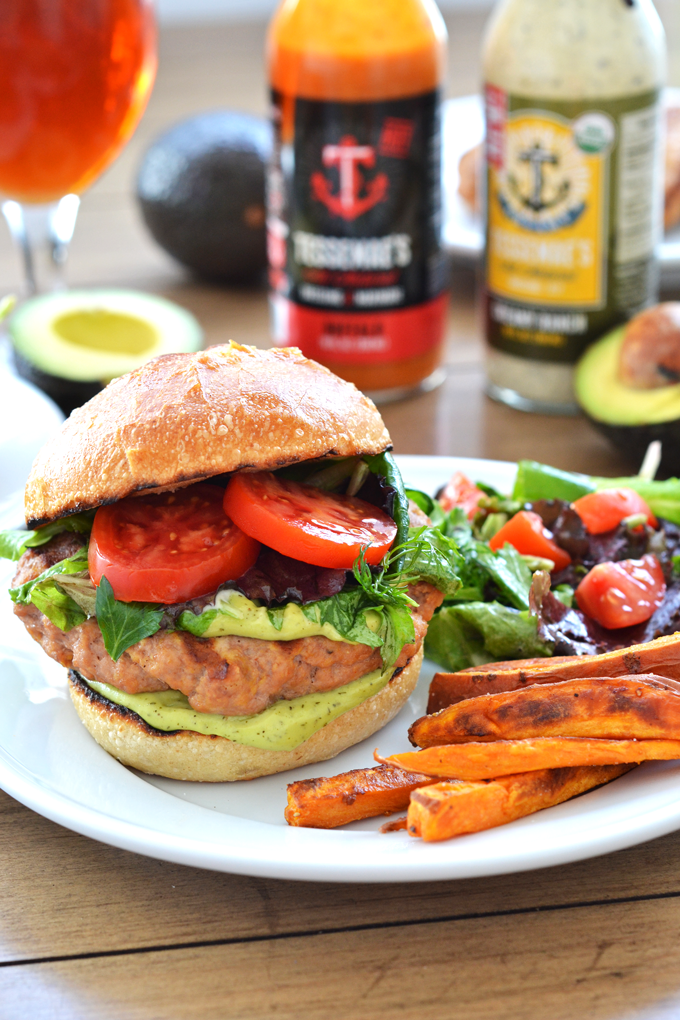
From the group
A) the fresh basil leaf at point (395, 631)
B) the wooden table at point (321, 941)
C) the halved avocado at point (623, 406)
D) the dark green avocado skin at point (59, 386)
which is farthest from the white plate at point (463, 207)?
the wooden table at point (321, 941)

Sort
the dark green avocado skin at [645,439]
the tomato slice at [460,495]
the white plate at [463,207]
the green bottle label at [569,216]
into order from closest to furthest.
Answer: the tomato slice at [460,495] < the dark green avocado skin at [645,439] < the green bottle label at [569,216] < the white plate at [463,207]

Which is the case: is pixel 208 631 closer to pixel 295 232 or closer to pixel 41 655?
pixel 41 655

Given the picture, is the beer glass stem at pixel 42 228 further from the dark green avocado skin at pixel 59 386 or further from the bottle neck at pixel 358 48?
the bottle neck at pixel 358 48

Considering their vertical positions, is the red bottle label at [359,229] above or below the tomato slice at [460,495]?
above

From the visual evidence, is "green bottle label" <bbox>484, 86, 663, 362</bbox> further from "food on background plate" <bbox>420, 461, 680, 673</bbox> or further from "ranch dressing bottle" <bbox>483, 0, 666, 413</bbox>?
"food on background plate" <bbox>420, 461, 680, 673</bbox>

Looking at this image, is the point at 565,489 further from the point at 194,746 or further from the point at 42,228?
Answer: the point at 42,228

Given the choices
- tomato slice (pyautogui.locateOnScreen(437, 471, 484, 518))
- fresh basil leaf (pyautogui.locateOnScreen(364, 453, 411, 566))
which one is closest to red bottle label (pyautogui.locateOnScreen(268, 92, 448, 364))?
tomato slice (pyautogui.locateOnScreen(437, 471, 484, 518))

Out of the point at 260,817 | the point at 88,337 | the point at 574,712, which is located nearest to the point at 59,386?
the point at 88,337

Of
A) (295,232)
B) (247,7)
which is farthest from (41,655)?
(247,7)
